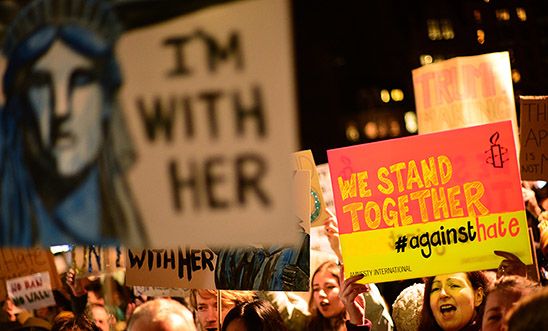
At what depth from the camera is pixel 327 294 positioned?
591 centimetres

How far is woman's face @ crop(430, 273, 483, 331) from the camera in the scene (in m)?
5.29

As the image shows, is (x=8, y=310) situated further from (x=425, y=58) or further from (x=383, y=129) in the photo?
(x=425, y=58)

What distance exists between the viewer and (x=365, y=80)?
76062mm

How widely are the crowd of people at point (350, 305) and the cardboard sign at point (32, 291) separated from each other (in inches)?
17.7

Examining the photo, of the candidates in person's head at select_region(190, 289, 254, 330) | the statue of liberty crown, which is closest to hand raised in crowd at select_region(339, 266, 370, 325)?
person's head at select_region(190, 289, 254, 330)

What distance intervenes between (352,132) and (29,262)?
6652cm

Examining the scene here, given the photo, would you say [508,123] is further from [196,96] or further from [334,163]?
[196,96]

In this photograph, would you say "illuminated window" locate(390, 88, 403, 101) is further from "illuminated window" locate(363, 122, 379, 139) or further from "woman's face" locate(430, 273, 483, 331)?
"woman's face" locate(430, 273, 483, 331)

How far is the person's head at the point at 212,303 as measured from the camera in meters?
5.72

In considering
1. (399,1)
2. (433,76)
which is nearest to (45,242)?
(433,76)

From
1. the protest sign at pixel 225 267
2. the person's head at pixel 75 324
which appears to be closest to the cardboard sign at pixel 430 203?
the protest sign at pixel 225 267

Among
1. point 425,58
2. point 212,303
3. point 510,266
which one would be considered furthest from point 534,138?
point 425,58

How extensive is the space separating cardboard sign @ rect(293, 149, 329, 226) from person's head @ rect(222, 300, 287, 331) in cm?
90

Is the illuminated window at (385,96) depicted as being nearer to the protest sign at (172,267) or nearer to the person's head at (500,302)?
the protest sign at (172,267)
